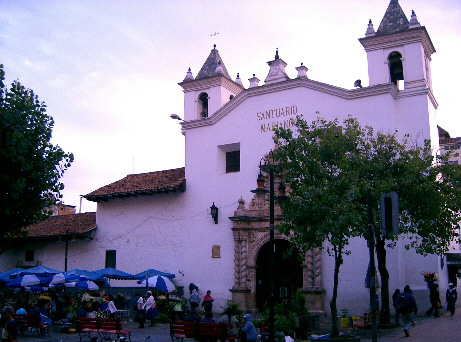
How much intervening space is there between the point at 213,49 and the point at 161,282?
1376 cm

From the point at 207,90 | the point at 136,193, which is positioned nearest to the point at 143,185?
the point at 136,193

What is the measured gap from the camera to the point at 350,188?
50.9 ft

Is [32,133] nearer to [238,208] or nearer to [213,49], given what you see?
[238,208]

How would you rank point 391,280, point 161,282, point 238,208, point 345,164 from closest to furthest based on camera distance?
point 345,164 < point 391,280 < point 161,282 < point 238,208

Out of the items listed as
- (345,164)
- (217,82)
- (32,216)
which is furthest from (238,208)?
(32,216)

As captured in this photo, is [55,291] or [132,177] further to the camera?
[132,177]

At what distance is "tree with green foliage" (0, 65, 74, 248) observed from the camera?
13.9m

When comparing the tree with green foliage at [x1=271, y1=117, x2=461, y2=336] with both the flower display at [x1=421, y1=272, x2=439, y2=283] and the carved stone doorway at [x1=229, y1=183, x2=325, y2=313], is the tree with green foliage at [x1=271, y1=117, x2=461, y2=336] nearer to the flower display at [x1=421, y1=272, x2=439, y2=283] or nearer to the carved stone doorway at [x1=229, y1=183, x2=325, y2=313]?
the flower display at [x1=421, y1=272, x2=439, y2=283]

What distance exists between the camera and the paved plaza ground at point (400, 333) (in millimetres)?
15070

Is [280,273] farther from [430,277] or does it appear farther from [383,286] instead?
[383,286]

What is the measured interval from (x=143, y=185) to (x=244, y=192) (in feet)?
19.8

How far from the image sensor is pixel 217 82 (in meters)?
28.0

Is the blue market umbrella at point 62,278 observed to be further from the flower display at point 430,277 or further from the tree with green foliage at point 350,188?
the flower display at point 430,277

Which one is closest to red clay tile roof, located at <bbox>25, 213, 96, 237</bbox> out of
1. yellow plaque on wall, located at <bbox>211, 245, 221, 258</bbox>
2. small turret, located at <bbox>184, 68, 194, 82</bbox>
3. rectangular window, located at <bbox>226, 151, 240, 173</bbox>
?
yellow plaque on wall, located at <bbox>211, 245, 221, 258</bbox>
